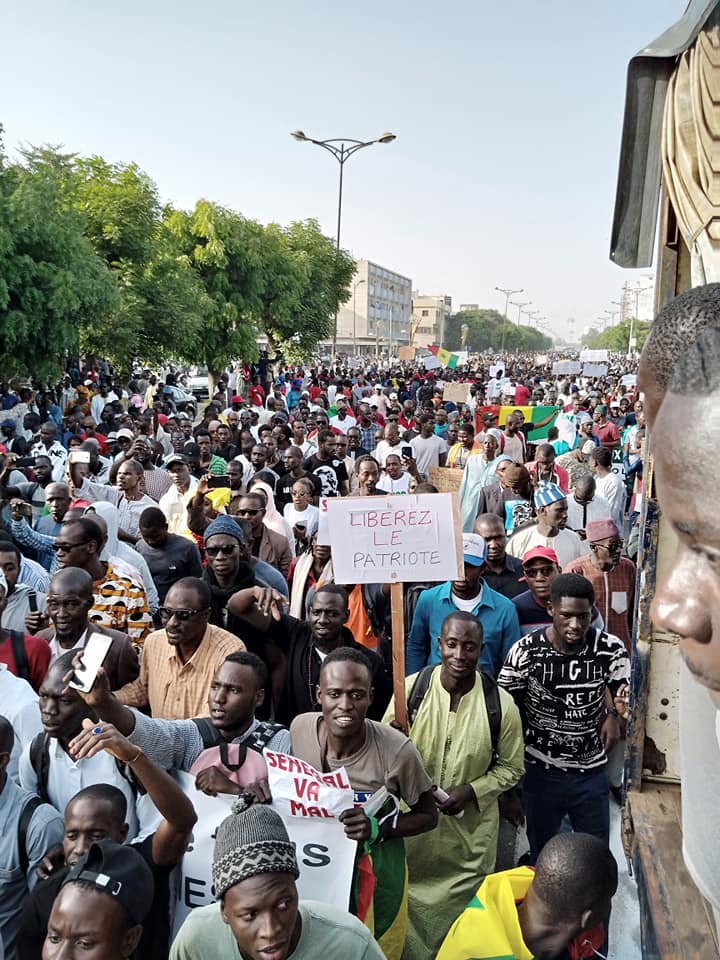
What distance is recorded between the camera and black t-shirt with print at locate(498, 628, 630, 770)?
3.95 m

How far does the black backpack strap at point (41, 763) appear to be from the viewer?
321cm

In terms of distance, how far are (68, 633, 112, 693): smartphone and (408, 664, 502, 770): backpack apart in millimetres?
1571

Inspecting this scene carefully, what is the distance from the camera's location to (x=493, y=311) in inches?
6127

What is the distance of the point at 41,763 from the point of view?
321 cm

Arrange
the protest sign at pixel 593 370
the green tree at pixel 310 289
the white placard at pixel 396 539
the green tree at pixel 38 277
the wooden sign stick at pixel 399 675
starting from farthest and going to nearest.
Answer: the green tree at pixel 310 289 → the protest sign at pixel 593 370 → the green tree at pixel 38 277 → the white placard at pixel 396 539 → the wooden sign stick at pixel 399 675

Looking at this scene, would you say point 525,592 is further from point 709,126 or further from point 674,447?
point 674,447

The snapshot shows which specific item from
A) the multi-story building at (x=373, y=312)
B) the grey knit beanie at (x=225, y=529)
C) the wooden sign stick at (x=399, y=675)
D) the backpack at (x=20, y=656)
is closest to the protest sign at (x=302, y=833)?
the wooden sign stick at (x=399, y=675)

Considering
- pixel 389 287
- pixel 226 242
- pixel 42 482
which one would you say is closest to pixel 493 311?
pixel 389 287

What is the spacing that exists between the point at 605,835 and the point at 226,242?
78.8ft

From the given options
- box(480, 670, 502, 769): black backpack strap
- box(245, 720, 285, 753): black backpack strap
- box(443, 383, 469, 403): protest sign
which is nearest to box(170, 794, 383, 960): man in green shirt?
box(245, 720, 285, 753): black backpack strap

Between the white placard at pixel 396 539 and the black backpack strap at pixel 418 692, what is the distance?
54 centimetres

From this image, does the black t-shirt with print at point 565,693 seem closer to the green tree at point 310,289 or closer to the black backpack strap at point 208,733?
the black backpack strap at point 208,733

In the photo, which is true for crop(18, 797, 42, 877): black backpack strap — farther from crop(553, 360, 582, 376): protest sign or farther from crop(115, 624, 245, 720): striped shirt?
crop(553, 360, 582, 376): protest sign

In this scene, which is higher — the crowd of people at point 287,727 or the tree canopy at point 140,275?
the tree canopy at point 140,275
